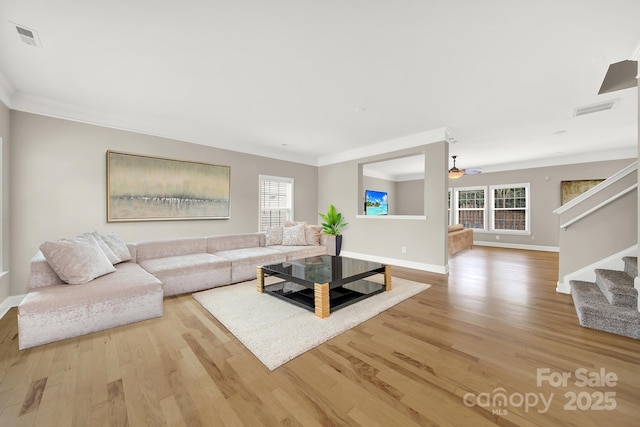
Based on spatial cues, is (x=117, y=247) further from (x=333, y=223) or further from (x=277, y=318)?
(x=333, y=223)

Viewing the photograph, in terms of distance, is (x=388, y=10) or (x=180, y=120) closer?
(x=388, y=10)

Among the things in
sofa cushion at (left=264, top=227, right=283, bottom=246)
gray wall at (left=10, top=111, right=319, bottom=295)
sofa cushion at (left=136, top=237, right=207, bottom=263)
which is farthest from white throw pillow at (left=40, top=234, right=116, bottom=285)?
sofa cushion at (left=264, top=227, right=283, bottom=246)

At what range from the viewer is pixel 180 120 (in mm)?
4012

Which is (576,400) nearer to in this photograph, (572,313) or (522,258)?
(572,313)

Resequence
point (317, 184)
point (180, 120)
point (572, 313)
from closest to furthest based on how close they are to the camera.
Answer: point (572, 313)
point (180, 120)
point (317, 184)

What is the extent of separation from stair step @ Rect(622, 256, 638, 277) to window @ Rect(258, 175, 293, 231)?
5.47m

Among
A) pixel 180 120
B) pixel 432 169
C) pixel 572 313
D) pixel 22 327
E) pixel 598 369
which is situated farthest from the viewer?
pixel 432 169

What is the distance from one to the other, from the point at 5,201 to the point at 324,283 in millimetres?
3891

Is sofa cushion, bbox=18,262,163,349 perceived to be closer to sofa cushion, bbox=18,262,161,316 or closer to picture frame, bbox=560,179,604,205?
sofa cushion, bbox=18,262,161,316

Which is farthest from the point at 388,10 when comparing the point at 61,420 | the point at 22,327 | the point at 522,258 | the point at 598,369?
the point at 522,258

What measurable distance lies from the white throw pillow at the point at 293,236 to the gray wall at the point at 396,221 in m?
1.62

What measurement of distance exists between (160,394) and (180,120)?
153 inches

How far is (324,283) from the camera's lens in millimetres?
2500

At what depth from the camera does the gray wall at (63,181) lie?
3070 millimetres
